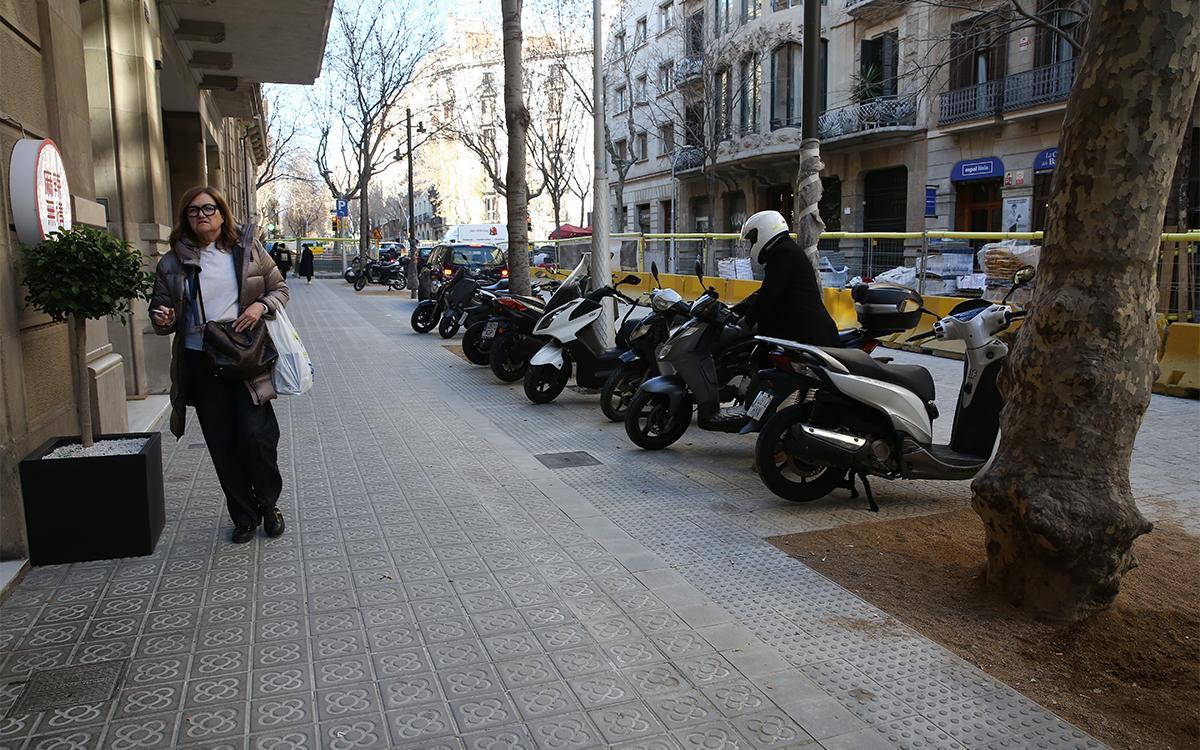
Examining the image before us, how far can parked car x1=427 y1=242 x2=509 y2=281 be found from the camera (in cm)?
1853

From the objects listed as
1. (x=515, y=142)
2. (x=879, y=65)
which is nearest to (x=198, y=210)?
Answer: (x=515, y=142)

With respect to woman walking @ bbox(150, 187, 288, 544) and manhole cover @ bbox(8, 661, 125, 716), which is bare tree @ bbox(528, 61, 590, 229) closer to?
woman walking @ bbox(150, 187, 288, 544)

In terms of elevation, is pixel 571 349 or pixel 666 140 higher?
pixel 666 140

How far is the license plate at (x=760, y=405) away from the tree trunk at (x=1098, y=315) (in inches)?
83.3

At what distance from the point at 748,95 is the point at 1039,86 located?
44.2 feet

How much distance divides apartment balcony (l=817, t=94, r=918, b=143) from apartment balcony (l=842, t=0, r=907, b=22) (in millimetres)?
2612

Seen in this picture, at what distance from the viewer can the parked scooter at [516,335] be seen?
10.3 meters

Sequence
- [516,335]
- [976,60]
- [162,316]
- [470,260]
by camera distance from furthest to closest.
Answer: [976,60] < [470,260] < [516,335] < [162,316]

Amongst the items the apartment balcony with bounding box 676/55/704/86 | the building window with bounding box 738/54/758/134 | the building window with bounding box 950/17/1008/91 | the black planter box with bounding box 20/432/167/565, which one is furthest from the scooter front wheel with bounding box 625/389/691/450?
the apartment balcony with bounding box 676/55/704/86

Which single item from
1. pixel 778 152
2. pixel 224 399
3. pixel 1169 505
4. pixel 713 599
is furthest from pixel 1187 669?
pixel 778 152

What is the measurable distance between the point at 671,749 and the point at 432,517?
276 cm

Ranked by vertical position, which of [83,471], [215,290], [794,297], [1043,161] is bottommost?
[83,471]

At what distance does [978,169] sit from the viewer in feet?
85.3

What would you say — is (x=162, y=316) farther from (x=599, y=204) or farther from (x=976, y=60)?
(x=976, y=60)
